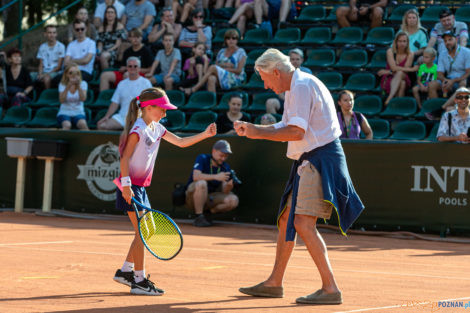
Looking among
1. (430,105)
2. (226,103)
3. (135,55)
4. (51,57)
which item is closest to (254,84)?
(226,103)

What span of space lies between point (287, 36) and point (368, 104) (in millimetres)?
3257

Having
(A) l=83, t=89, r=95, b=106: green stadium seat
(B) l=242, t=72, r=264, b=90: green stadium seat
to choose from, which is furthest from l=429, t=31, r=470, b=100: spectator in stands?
(A) l=83, t=89, r=95, b=106: green stadium seat

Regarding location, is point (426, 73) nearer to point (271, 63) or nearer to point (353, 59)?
point (353, 59)

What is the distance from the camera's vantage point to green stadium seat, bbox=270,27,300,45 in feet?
56.5

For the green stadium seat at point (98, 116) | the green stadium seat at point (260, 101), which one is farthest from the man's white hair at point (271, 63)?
the green stadium seat at point (98, 116)

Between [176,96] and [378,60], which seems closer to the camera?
[378,60]

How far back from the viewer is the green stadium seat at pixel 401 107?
14305mm

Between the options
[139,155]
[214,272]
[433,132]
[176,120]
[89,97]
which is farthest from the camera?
[89,97]

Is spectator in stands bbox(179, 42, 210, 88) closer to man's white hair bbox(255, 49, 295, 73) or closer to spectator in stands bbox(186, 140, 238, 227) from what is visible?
spectator in stands bbox(186, 140, 238, 227)

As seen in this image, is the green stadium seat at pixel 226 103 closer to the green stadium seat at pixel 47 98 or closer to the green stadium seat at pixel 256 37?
the green stadium seat at pixel 256 37

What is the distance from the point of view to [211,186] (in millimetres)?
12875

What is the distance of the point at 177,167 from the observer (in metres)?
13.5

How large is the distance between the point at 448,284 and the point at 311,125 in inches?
86.3

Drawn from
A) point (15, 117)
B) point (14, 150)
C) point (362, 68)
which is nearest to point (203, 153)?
point (14, 150)
